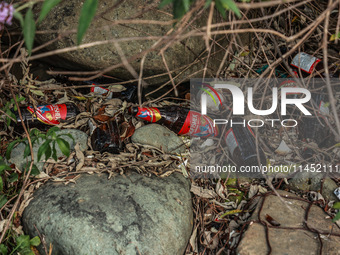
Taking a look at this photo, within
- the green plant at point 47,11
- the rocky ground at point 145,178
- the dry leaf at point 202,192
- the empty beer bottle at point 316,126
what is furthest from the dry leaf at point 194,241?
the green plant at point 47,11

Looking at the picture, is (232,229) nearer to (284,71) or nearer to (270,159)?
(270,159)

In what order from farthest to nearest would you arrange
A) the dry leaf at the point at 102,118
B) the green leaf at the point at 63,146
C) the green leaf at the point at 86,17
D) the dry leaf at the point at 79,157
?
1. the dry leaf at the point at 102,118
2. the dry leaf at the point at 79,157
3. the green leaf at the point at 63,146
4. the green leaf at the point at 86,17

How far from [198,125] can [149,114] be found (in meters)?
0.36

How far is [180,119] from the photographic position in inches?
102

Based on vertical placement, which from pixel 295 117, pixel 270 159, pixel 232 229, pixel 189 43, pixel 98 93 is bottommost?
pixel 232 229

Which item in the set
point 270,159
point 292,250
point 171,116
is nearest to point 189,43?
point 171,116

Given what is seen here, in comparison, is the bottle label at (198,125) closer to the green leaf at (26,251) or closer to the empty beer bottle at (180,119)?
the empty beer bottle at (180,119)

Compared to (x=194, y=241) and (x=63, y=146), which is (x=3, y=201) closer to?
(x=63, y=146)

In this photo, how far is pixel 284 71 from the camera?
288 cm

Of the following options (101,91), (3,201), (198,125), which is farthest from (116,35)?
(3,201)

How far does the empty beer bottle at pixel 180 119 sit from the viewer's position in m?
2.52

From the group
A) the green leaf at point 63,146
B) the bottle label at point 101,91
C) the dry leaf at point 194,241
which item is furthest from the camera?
the bottle label at point 101,91

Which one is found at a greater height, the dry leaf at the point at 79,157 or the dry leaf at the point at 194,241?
the dry leaf at the point at 79,157

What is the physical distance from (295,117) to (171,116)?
0.92 metres
